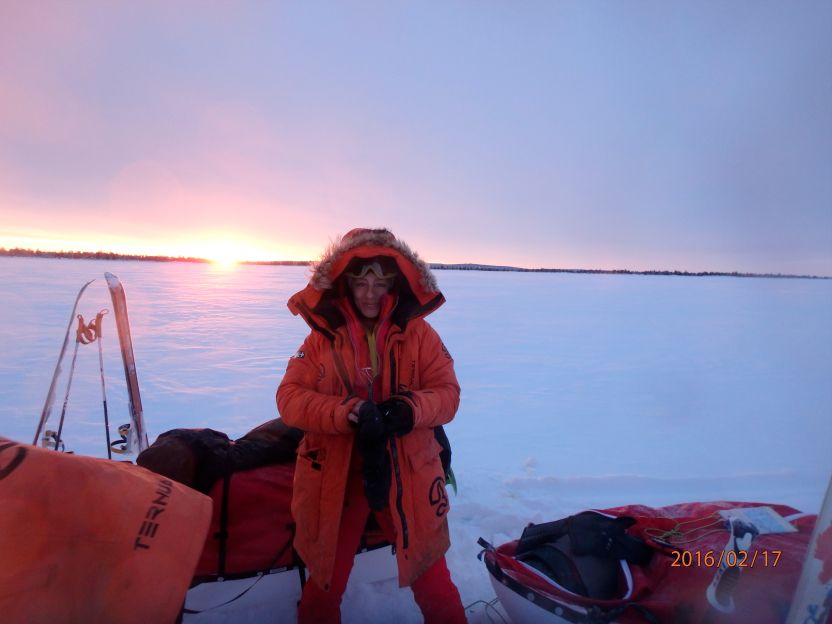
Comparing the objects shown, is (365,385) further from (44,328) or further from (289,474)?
(44,328)

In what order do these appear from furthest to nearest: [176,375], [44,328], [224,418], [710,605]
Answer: [44,328], [176,375], [224,418], [710,605]

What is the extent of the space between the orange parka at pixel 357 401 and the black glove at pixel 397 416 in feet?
0.11

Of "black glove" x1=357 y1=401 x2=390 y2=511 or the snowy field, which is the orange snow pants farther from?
the snowy field

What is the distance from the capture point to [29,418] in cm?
407

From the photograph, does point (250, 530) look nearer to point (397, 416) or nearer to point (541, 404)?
point (397, 416)

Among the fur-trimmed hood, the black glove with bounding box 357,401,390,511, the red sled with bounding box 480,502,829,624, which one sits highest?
the fur-trimmed hood

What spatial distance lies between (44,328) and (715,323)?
15.1 meters

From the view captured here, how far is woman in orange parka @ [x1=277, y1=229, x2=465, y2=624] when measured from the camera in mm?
1684

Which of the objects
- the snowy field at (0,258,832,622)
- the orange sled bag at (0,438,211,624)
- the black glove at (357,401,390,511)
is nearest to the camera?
the orange sled bag at (0,438,211,624)

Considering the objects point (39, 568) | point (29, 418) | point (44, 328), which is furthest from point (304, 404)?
point (44, 328)
